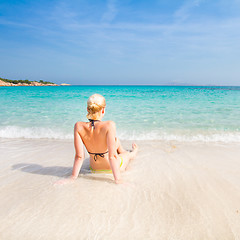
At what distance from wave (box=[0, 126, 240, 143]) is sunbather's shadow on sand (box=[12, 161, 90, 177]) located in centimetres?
223

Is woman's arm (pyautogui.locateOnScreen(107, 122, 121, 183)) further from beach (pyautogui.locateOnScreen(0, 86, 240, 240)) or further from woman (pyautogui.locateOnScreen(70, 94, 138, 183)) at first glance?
beach (pyautogui.locateOnScreen(0, 86, 240, 240))

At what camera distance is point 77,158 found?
2758 millimetres

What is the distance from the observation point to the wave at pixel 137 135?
549 cm

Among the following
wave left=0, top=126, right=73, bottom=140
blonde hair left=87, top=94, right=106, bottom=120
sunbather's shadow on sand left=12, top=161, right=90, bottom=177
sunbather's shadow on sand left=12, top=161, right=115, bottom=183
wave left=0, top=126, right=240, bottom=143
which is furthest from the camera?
wave left=0, top=126, right=73, bottom=140

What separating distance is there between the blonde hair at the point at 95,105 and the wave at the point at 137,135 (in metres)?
3.32

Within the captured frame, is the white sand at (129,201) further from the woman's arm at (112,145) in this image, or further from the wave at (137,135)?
the wave at (137,135)

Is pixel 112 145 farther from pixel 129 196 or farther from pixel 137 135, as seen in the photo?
pixel 137 135

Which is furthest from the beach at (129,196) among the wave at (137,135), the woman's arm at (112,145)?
the wave at (137,135)

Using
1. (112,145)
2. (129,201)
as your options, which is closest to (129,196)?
(129,201)

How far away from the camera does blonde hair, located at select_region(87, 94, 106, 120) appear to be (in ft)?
8.13

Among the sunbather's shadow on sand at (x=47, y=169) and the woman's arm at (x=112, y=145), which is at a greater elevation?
the woman's arm at (x=112, y=145)

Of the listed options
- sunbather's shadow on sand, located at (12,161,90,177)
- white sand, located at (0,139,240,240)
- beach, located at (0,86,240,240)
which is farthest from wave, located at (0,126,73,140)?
sunbather's shadow on sand, located at (12,161,90,177)

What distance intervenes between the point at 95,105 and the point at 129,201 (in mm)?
1337

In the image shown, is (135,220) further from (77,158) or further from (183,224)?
(77,158)
